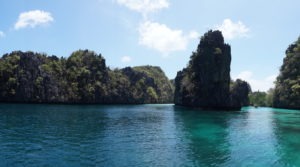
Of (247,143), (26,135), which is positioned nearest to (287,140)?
(247,143)

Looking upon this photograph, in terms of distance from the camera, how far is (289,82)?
128 metres

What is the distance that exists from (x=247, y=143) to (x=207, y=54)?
8055 cm

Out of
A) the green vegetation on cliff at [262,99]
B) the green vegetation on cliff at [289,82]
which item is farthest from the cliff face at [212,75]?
the green vegetation on cliff at [262,99]

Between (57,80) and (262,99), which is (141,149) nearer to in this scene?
(57,80)

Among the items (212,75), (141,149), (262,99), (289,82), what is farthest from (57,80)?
(141,149)

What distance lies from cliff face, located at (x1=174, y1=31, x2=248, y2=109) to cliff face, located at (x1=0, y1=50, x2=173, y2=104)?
64673 mm

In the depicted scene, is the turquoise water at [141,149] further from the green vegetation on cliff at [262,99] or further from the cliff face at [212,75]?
the green vegetation on cliff at [262,99]

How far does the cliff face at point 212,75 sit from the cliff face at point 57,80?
64.7 m

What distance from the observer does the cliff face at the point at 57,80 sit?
132 metres

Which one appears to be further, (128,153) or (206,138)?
(206,138)

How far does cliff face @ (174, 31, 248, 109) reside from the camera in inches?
4203

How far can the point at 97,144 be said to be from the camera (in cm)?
2886

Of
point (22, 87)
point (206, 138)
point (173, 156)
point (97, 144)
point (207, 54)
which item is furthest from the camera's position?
point (22, 87)

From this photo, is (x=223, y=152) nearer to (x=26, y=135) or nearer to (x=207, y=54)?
(x=26, y=135)
